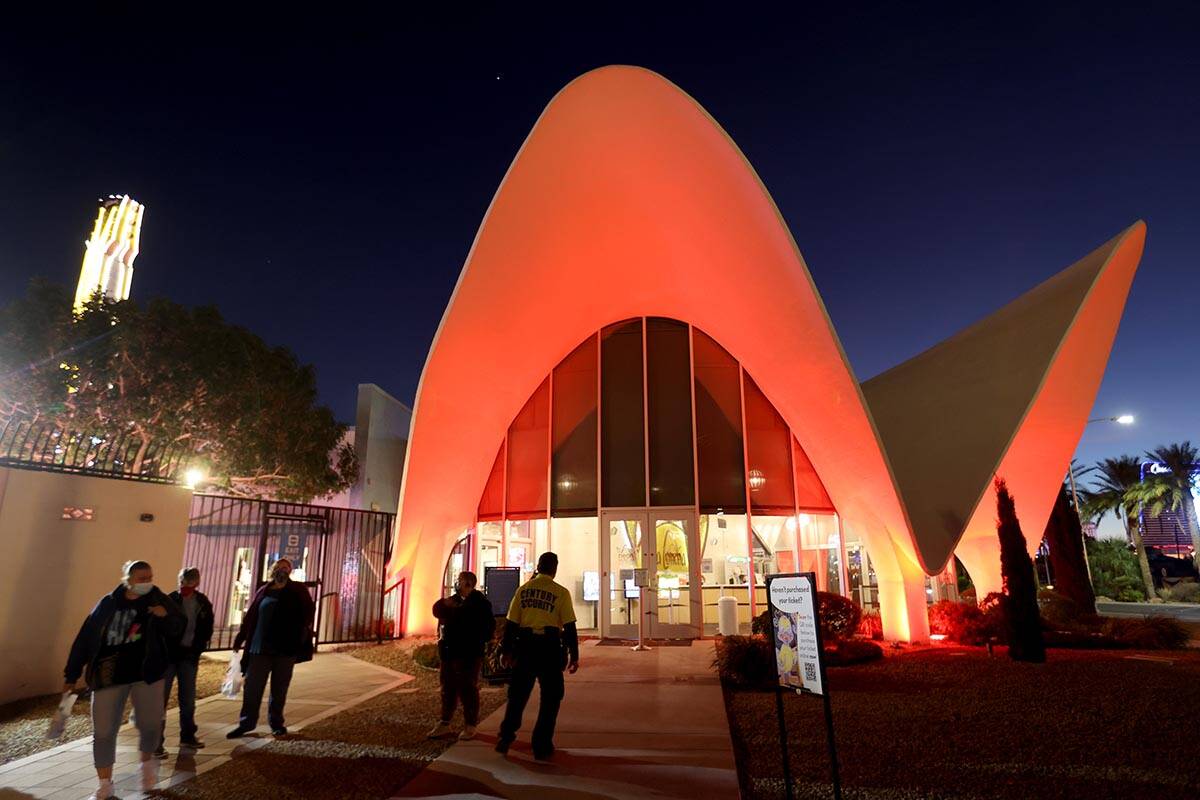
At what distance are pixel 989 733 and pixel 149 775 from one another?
22.7ft

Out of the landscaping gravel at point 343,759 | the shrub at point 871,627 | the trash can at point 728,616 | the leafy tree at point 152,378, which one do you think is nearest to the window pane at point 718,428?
the trash can at point 728,616

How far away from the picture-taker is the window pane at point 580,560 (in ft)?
50.1

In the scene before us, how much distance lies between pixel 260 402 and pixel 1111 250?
1952 cm

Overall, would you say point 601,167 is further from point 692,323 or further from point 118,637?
point 118,637

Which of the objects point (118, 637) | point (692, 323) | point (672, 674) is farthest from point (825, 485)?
point (118, 637)

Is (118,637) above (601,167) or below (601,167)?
below

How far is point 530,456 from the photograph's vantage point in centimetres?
1575

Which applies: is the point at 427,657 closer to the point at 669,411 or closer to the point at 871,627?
the point at 669,411

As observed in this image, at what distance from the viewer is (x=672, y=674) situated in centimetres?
952

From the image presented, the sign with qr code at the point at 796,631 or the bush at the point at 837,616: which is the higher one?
the sign with qr code at the point at 796,631

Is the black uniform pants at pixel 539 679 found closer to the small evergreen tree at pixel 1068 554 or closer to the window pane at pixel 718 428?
the window pane at pixel 718 428

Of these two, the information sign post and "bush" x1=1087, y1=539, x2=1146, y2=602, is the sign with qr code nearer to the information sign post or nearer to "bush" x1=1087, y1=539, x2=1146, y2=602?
the information sign post

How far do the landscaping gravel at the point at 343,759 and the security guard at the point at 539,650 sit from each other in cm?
81

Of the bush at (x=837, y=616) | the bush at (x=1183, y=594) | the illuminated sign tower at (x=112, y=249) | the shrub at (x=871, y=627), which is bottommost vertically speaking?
the bush at (x=1183, y=594)
